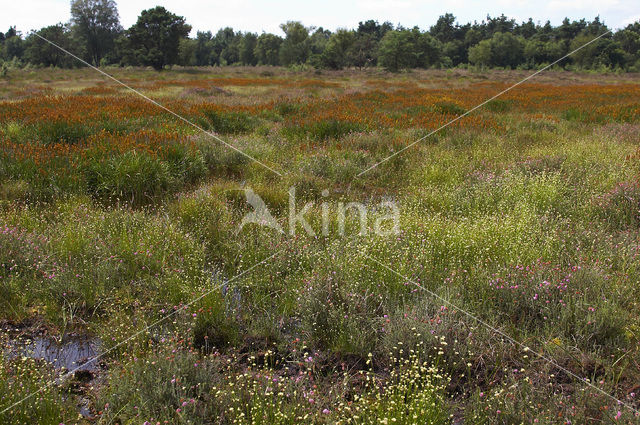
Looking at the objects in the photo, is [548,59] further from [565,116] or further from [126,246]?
[126,246]

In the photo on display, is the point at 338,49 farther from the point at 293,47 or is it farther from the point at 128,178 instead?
the point at 128,178

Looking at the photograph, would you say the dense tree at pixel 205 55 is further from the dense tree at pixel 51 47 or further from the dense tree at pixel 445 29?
the dense tree at pixel 445 29

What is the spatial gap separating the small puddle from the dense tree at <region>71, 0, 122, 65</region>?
87.8 feet

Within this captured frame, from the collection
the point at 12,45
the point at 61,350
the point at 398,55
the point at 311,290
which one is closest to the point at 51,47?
the point at 12,45

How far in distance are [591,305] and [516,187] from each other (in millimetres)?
2783

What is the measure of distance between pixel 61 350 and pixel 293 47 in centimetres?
6308

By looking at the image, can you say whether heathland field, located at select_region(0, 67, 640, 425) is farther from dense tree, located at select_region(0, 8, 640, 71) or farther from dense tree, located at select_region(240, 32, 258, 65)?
dense tree, located at select_region(240, 32, 258, 65)

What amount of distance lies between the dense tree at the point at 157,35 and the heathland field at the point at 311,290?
43.4 metres

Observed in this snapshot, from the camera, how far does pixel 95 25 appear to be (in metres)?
38.1

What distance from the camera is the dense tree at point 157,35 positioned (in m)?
44.7

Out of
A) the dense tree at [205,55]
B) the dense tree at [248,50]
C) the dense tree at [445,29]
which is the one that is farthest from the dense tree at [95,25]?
the dense tree at [445,29]

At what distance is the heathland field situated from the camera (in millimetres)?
2332

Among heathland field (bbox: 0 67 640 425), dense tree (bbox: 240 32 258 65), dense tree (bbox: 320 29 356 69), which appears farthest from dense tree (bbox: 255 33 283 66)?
heathland field (bbox: 0 67 640 425)

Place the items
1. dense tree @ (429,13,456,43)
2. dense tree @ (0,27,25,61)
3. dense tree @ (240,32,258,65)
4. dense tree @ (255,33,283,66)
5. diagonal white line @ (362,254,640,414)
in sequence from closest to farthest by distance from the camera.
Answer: diagonal white line @ (362,254,640,414) < dense tree @ (0,27,25,61) < dense tree @ (255,33,283,66) < dense tree @ (240,32,258,65) < dense tree @ (429,13,456,43)
